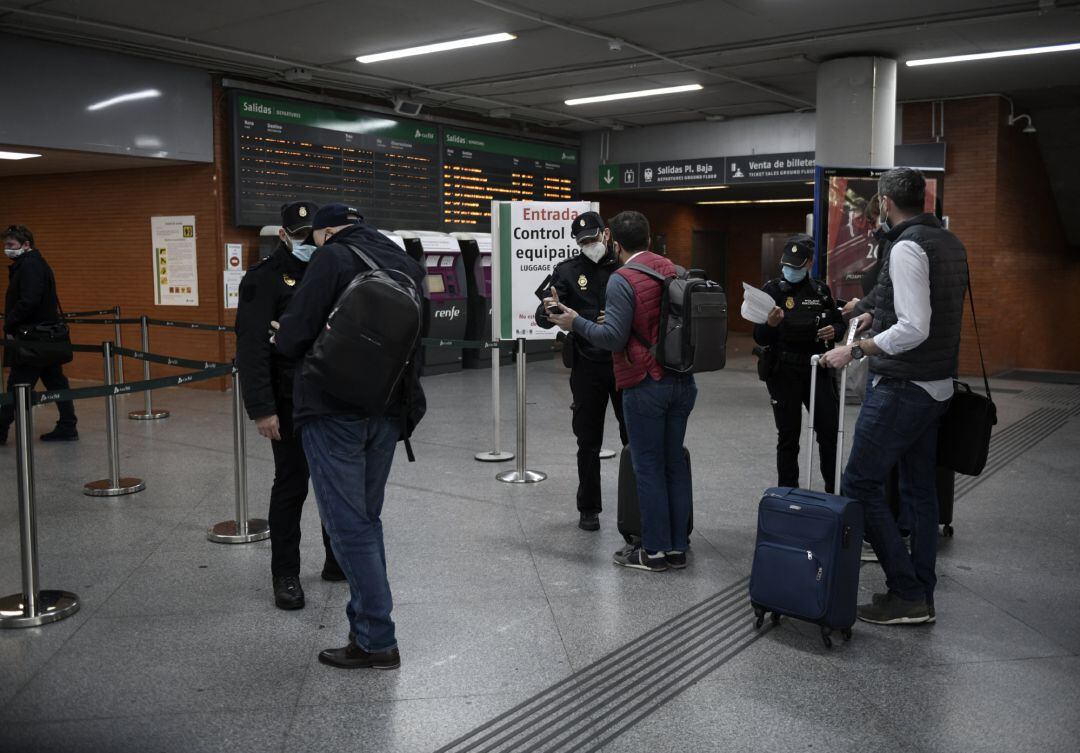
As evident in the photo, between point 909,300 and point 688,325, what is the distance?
3.06 feet

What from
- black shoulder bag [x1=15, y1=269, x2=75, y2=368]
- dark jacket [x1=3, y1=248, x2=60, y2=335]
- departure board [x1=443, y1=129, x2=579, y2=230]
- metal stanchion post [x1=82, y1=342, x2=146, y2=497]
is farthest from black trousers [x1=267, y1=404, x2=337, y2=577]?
departure board [x1=443, y1=129, x2=579, y2=230]

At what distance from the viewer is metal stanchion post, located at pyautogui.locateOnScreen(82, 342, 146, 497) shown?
5.68 metres

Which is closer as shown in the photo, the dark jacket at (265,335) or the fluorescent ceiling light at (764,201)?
the dark jacket at (265,335)

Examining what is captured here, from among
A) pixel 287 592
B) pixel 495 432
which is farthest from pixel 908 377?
pixel 495 432

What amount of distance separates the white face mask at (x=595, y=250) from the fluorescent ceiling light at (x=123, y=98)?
6.06 metres

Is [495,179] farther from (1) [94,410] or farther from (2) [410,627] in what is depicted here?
(2) [410,627]

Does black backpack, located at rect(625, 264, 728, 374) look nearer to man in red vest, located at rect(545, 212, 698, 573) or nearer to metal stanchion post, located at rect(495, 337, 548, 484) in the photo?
man in red vest, located at rect(545, 212, 698, 573)

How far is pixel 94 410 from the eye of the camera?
9.12 m

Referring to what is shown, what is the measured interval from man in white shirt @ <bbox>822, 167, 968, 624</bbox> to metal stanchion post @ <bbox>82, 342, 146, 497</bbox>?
14.0ft

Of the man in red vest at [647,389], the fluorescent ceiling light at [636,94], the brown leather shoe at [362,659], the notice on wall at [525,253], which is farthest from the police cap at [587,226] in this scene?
the fluorescent ceiling light at [636,94]

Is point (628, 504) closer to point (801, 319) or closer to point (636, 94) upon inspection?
point (801, 319)

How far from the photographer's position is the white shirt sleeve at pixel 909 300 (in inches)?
131

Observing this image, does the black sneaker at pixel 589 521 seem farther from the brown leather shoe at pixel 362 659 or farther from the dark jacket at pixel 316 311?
the dark jacket at pixel 316 311

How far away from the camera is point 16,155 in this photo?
915 centimetres
